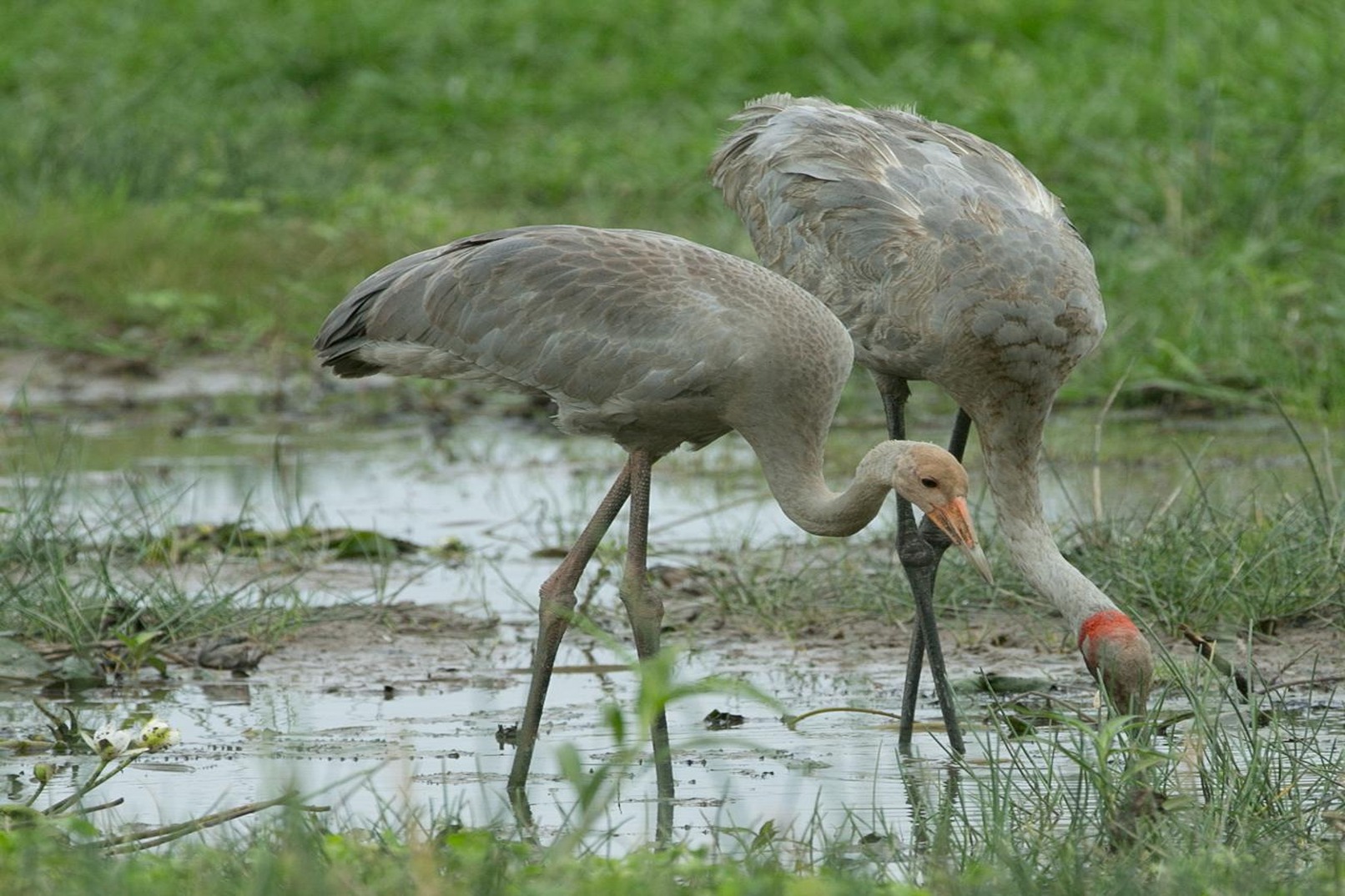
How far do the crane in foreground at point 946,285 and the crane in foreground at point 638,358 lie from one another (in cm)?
48

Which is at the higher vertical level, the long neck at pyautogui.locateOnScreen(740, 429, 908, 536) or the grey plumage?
the grey plumage

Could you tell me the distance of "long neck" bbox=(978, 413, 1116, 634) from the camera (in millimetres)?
5699

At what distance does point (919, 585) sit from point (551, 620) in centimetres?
111

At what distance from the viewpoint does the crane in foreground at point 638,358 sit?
541 centimetres

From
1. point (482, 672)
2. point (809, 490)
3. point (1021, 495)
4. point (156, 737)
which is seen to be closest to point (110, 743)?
point (156, 737)

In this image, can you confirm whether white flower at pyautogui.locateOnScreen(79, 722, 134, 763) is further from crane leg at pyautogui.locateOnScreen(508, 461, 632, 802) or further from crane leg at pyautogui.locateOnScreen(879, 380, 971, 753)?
crane leg at pyautogui.locateOnScreen(879, 380, 971, 753)

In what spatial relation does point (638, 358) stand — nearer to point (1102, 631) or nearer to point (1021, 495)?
point (1021, 495)

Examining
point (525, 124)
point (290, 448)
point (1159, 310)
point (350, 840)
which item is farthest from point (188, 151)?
point (350, 840)

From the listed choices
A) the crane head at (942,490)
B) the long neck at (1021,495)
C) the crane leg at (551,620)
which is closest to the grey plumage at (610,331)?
the crane leg at (551,620)

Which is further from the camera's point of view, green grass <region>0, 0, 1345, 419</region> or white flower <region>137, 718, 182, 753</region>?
green grass <region>0, 0, 1345, 419</region>

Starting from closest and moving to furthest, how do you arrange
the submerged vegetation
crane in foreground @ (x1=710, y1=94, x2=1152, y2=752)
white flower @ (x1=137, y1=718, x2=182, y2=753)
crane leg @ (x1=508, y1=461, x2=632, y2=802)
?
the submerged vegetation → white flower @ (x1=137, y1=718, x2=182, y2=753) → crane leg @ (x1=508, y1=461, x2=632, y2=802) → crane in foreground @ (x1=710, y1=94, x2=1152, y2=752)

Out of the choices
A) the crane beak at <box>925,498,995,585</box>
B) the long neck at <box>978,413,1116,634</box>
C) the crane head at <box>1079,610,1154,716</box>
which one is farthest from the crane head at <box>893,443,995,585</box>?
the long neck at <box>978,413,1116,634</box>

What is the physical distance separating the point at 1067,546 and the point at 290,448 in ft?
13.0

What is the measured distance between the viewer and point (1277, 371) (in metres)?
9.27
